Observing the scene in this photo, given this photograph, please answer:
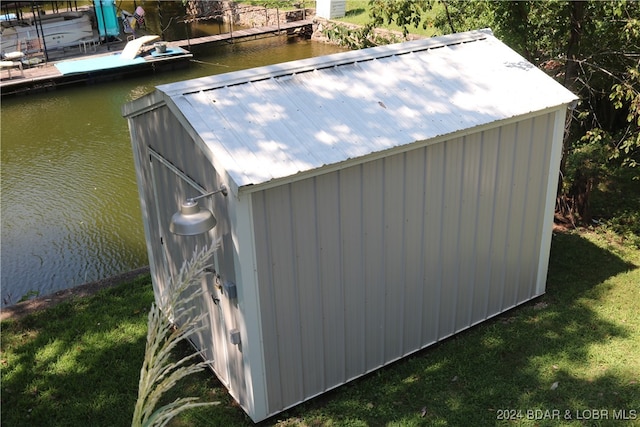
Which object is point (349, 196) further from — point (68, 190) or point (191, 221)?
point (68, 190)

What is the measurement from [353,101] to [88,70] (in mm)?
14120

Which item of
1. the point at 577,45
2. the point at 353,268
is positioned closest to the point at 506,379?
the point at 353,268

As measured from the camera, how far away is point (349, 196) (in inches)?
192

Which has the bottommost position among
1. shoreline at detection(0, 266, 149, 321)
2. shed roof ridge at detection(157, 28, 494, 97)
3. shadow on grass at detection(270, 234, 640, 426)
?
shoreline at detection(0, 266, 149, 321)

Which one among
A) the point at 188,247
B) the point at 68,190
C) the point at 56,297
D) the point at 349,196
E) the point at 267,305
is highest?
the point at 349,196

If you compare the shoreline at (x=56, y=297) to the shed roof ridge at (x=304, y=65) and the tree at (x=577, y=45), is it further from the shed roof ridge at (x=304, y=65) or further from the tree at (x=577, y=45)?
the tree at (x=577, y=45)

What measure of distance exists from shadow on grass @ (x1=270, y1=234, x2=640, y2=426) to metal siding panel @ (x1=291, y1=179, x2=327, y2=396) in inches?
12.5

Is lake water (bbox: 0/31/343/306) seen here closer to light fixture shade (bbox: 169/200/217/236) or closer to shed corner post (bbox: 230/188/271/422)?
shed corner post (bbox: 230/188/271/422)

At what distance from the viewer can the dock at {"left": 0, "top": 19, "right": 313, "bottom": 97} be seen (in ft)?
55.4

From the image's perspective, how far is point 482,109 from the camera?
5.47 meters

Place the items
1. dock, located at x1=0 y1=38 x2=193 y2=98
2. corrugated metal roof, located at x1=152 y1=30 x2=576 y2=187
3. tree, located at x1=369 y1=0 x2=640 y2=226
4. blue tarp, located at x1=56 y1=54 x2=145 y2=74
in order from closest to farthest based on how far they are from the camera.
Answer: corrugated metal roof, located at x1=152 y1=30 x2=576 y2=187
tree, located at x1=369 y1=0 x2=640 y2=226
dock, located at x1=0 y1=38 x2=193 y2=98
blue tarp, located at x1=56 y1=54 x2=145 y2=74

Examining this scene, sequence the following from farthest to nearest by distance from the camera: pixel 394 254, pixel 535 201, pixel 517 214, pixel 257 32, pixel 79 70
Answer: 1. pixel 257 32
2. pixel 79 70
3. pixel 535 201
4. pixel 517 214
5. pixel 394 254

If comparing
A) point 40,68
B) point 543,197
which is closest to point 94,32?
point 40,68

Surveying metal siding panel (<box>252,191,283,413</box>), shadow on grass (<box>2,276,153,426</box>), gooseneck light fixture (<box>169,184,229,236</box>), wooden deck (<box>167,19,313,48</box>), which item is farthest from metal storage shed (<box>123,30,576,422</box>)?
wooden deck (<box>167,19,313,48</box>)
